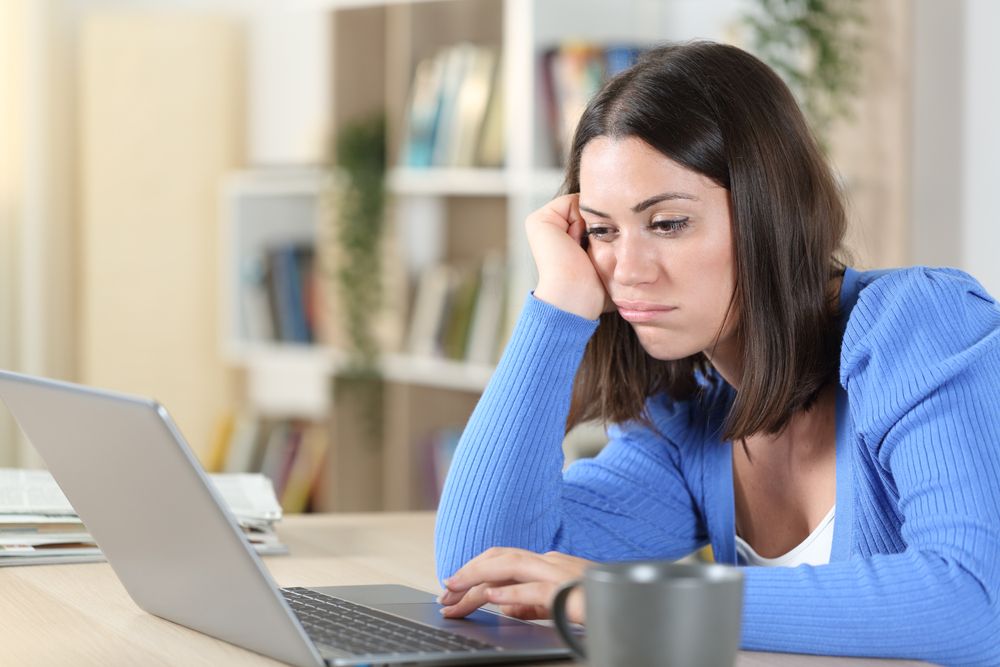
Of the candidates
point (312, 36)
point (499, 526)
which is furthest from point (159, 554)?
point (312, 36)

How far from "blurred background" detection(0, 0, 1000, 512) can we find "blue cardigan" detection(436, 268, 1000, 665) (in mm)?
1278

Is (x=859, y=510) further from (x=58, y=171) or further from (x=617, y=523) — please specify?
(x=58, y=171)

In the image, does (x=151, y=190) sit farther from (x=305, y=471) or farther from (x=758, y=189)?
(x=758, y=189)

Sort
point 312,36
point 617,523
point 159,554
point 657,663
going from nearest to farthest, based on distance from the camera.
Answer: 1. point 657,663
2. point 159,554
3. point 617,523
4. point 312,36

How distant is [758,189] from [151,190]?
320 centimetres

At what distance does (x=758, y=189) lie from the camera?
1.25 metres

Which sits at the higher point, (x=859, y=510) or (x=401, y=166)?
(x=401, y=166)

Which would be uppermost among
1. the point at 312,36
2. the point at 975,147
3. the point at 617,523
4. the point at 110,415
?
the point at 312,36

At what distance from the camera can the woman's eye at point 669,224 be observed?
4.08ft

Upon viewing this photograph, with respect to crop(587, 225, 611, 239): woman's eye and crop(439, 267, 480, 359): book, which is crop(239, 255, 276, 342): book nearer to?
crop(439, 267, 480, 359): book

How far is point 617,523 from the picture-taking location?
53.6 inches

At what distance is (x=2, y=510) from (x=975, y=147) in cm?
198

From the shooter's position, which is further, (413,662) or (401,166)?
(401,166)

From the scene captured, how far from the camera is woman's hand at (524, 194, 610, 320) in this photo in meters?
1.31
